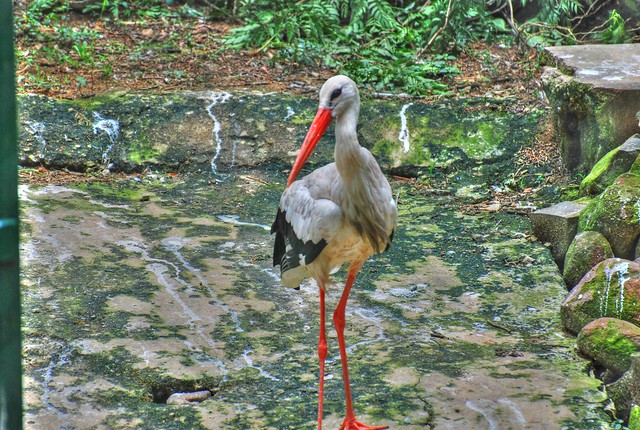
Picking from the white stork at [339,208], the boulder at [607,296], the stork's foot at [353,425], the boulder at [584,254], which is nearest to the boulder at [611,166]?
the boulder at [584,254]

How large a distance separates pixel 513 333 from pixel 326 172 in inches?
58.9

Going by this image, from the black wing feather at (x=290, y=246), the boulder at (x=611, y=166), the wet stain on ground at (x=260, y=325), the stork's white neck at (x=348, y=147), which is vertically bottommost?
the wet stain on ground at (x=260, y=325)

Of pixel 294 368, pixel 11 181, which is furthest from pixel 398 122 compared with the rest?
pixel 11 181

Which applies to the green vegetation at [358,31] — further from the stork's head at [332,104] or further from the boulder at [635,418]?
the boulder at [635,418]

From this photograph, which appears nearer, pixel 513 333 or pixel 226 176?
pixel 513 333

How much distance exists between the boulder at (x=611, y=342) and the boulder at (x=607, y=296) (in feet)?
0.65

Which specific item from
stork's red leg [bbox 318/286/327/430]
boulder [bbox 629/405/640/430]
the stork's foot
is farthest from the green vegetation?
boulder [bbox 629/405/640/430]

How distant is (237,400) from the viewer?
3.85 meters

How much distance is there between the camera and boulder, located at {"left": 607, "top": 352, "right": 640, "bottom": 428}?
3.59m

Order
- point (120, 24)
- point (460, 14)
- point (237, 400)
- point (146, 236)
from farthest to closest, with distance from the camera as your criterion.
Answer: point (120, 24), point (460, 14), point (146, 236), point (237, 400)

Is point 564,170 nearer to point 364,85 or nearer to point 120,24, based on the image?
point 364,85

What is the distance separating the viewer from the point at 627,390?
12.1 ft

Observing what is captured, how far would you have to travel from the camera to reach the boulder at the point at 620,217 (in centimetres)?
491

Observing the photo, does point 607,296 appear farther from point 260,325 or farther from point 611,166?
point 260,325
